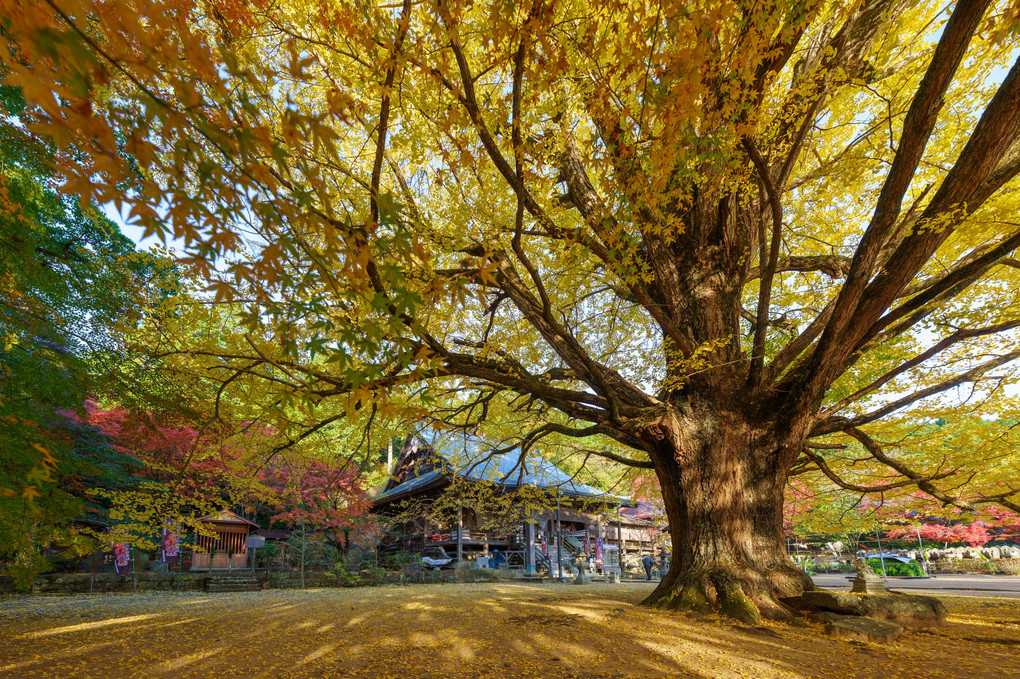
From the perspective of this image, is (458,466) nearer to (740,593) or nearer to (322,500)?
(322,500)

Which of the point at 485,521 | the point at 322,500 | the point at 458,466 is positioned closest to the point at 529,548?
the point at 485,521

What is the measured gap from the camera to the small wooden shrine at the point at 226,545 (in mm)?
16109

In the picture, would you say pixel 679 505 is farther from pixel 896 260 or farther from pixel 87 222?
pixel 87 222

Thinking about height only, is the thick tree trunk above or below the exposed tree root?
above

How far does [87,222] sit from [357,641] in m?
14.9

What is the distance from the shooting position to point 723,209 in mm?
7570

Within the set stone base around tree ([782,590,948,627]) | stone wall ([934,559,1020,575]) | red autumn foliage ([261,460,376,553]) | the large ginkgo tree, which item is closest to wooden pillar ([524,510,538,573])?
red autumn foliage ([261,460,376,553])

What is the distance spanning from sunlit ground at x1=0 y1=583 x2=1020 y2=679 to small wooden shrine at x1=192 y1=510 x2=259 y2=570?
9043 millimetres

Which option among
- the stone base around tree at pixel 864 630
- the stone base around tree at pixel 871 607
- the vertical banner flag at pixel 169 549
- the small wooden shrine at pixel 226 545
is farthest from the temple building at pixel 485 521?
the stone base around tree at pixel 864 630

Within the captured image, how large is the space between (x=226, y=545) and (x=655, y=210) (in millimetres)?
18461

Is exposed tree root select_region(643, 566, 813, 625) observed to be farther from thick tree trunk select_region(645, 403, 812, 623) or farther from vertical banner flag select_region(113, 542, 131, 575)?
vertical banner flag select_region(113, 542, 131, 575)

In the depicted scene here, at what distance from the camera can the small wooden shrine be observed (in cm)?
1611

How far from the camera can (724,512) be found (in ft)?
22.0

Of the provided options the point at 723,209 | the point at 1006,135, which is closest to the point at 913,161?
the point at 1006,135
